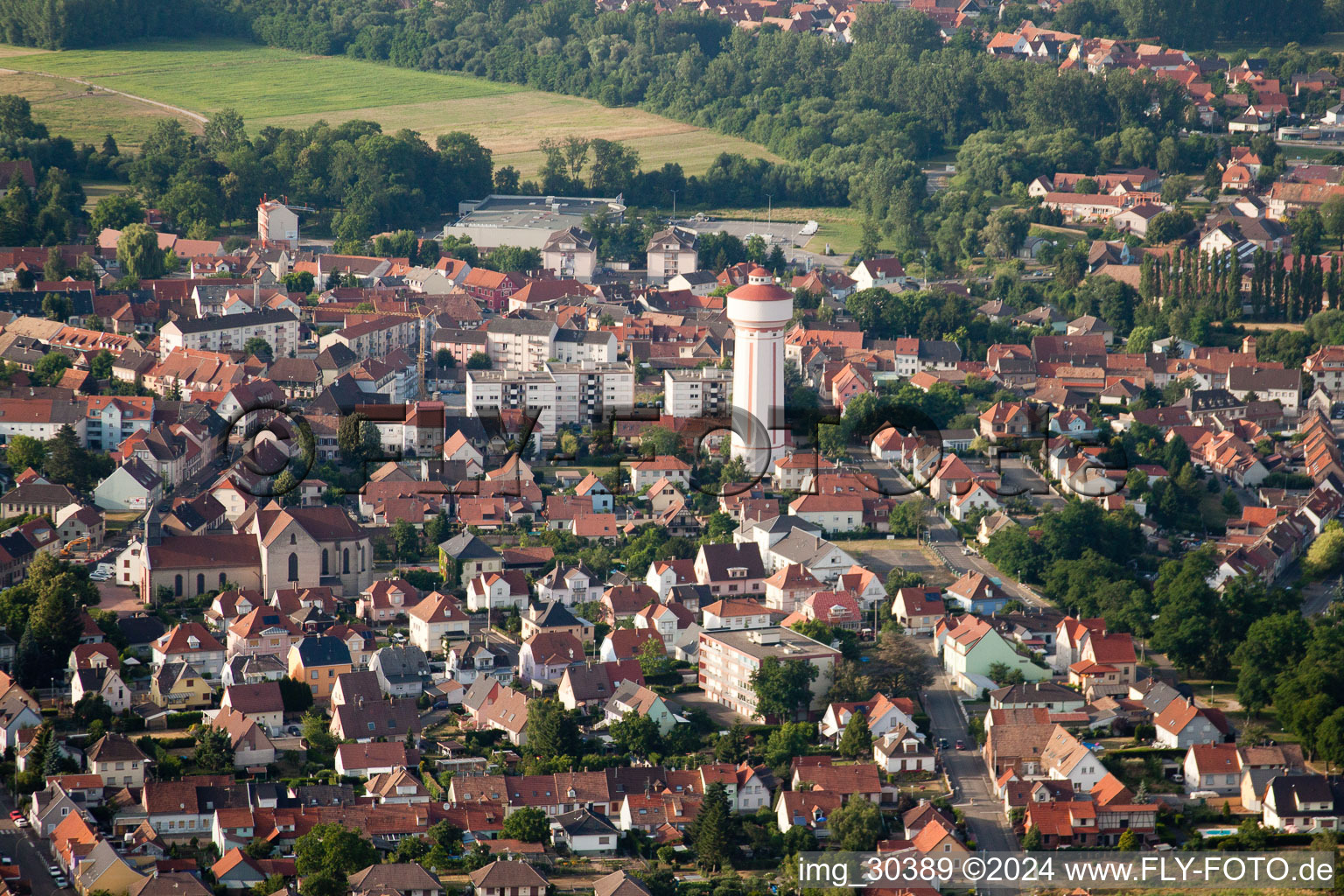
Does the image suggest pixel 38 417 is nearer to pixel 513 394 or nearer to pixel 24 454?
pixel 24 454

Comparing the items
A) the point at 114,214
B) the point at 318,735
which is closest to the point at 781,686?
the point at 318,735

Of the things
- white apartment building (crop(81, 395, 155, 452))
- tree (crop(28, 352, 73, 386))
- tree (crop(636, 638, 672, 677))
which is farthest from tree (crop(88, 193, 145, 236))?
tree (crop(636, 638, 672, 677))

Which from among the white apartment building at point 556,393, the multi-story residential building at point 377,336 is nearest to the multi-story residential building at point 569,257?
the multi-story residential building at point 377,336

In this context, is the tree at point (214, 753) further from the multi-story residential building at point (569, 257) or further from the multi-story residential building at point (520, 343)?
the multi-story residential building at point (569, 257)

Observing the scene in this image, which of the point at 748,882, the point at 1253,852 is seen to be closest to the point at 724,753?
the point at 748,882

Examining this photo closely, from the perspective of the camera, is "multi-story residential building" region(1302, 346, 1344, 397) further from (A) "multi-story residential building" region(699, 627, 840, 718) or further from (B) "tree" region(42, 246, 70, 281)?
(B) "tree" region(42, 246, 70, 281)

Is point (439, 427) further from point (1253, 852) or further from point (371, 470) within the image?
point (1253, 852)
